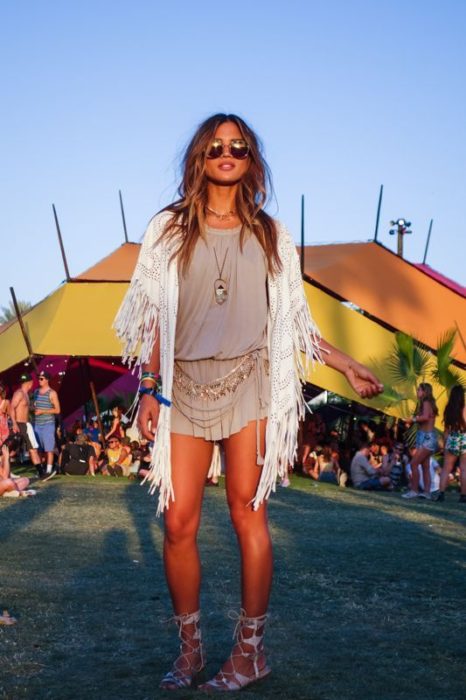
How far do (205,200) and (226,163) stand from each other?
158 millimetres

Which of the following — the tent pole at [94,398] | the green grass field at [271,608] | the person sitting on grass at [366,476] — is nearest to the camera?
the green grass field at [271,608]

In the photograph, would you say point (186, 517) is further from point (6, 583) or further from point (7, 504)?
point (7, 504)

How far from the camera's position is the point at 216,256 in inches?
153

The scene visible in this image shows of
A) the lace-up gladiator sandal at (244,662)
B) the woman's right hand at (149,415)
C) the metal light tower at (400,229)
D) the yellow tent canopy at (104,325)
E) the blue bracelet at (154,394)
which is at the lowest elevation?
the lace-up gladiator sandal at (244,662)

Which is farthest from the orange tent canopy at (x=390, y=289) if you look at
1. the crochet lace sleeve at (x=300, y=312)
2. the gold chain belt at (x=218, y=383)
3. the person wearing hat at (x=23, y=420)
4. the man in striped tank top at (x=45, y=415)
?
the gold chain belt at (x=218, y=383)

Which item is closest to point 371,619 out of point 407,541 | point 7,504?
point 407,541

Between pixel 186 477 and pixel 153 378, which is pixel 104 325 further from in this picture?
pixel 186 477

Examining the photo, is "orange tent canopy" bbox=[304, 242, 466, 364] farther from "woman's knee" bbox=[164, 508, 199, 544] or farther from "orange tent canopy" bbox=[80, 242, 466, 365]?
"woman's knee" bbox=[164, 508, 199, 544]

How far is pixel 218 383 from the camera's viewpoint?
151 inches

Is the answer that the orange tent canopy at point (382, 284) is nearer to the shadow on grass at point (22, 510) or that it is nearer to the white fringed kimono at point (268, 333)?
the shadow on grass at point (22, 510)

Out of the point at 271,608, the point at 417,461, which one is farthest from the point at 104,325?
the point at 271,608

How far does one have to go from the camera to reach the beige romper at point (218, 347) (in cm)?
381

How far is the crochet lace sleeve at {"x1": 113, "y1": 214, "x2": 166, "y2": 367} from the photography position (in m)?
3.94

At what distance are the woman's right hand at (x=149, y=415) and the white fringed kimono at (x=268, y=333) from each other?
0.11ft
